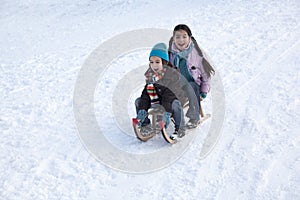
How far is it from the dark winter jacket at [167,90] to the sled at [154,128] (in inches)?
3.6

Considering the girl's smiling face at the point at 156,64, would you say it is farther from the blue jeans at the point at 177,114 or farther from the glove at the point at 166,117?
the glove at the point at 166,117

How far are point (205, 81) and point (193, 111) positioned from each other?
1.48 feet

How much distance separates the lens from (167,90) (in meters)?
4.81

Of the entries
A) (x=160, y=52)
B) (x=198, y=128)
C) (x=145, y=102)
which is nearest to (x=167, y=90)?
(x=145, y=102)

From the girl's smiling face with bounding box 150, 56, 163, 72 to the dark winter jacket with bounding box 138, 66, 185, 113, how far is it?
0.11m

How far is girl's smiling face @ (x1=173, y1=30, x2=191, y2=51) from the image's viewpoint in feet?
16.6

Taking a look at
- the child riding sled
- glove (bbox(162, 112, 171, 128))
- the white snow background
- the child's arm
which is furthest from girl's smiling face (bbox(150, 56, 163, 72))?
the white snow background

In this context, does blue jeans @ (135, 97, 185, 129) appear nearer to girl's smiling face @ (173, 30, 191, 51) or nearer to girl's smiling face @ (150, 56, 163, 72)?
girl's smiling face @ (150, 56, 163, 72)

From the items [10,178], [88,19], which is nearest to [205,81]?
[10,178]

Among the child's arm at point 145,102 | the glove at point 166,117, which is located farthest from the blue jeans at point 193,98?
the child's arm at point 145,102

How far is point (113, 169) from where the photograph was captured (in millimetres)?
4551

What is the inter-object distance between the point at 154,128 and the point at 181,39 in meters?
1.22

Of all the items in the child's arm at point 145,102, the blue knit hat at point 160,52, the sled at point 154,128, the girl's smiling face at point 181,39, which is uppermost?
the girl's smiling face at point 181,39

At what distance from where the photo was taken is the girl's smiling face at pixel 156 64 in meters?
4.78
